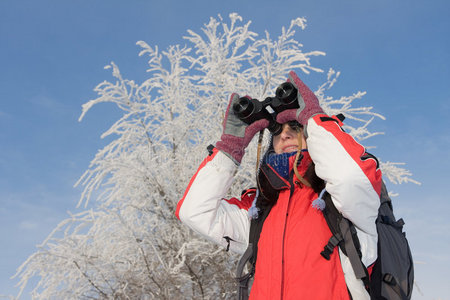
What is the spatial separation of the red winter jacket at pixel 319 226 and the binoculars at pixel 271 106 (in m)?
0.27

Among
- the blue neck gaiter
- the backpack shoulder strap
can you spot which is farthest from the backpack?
the blue neck gaiter

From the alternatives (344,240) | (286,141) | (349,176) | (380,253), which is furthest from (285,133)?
(380,253)

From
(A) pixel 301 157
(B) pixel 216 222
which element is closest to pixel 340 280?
(A) pixel 301 157

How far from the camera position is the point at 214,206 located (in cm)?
271

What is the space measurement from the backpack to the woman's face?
16.4 inches

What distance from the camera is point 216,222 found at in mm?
2738

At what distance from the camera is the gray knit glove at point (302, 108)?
7.97 ft

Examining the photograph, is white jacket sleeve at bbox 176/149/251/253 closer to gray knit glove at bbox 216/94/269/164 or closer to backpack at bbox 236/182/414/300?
gray knit glove at bbox 216/94/269/164

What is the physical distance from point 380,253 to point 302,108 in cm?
98

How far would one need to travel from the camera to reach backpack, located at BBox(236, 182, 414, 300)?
2143 millimetres

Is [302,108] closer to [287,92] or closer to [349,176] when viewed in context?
[287,92]

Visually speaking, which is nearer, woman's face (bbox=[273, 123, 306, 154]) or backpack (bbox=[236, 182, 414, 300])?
backpack (bbox=[236, 182, 414, 300])

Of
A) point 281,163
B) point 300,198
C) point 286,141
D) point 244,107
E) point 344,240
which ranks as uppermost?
point 244,107

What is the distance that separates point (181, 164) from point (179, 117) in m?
0.93
